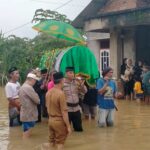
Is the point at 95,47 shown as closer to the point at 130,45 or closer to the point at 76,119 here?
the point at 130,45

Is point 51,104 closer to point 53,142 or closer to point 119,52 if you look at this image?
point 53,142

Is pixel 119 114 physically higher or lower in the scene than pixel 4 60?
lower

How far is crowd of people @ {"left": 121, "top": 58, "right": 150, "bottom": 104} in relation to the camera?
17169mm

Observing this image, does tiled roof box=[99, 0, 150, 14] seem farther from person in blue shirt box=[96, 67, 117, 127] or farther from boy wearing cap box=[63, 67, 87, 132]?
boy wearing cap box=[63, 67, 87, 132]

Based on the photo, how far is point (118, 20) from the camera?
1848 cm

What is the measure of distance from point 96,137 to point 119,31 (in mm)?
11159

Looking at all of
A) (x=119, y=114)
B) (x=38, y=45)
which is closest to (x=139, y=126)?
(x=119, y=114)

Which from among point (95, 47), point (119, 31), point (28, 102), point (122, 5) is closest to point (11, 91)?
point (28, 102)

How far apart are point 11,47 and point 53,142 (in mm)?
26052

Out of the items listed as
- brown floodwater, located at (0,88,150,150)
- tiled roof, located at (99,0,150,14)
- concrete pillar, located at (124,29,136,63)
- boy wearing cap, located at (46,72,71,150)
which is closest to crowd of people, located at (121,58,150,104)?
concrete pillar, located at (124,29,136,63)

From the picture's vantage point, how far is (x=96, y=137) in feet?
32.5

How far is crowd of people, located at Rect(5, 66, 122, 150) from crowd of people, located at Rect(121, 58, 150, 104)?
5049 mm

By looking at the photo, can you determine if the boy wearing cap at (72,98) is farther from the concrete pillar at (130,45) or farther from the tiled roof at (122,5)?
the concrete pillar at (130,45)

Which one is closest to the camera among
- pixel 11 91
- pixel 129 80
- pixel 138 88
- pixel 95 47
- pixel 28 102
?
pixel 28 102
